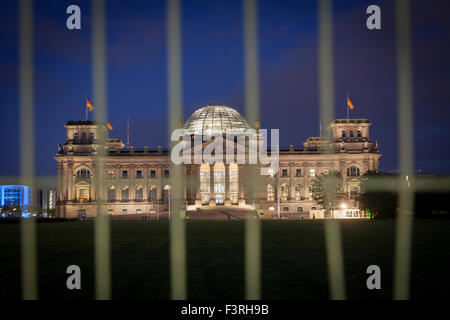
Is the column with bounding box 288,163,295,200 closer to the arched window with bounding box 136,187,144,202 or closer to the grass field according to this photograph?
the arched window with bounding box 136,187,144,202

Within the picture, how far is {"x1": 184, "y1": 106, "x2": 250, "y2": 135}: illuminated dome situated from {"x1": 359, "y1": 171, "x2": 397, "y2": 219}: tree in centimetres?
5931

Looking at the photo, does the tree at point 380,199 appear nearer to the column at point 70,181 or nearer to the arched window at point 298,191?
the arched window at point 298,191

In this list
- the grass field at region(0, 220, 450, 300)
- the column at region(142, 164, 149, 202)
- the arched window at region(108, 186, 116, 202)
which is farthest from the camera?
the column at region(142, 164, 149, 202)

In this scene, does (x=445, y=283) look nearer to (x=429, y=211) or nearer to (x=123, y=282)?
(x=123, y=282)

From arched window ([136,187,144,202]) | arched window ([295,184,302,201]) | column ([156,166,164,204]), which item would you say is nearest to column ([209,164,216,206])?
column ([156,166,164,204])

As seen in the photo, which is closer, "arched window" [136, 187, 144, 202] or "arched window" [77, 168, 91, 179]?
"arched window" [77, 168, 91, 179]

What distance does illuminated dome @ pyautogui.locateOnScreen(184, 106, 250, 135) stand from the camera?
137m

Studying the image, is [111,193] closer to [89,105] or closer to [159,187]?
[159,187]

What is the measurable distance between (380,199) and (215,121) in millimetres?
70538

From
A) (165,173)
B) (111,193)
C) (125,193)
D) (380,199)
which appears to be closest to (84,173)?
(111,193)

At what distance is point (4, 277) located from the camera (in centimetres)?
1895

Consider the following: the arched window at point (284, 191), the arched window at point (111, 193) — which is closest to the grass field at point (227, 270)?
the arched window at point (284, 191)

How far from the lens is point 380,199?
7438 cm
